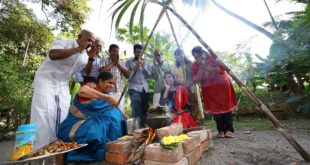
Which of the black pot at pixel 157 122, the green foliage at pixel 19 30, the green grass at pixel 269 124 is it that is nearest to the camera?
→ the black pot at pixel 157 122

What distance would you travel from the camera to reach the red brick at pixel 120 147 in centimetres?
249

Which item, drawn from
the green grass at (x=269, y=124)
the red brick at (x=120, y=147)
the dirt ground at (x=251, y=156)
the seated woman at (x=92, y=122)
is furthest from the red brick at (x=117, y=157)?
the green grass at (x=269, y=124)

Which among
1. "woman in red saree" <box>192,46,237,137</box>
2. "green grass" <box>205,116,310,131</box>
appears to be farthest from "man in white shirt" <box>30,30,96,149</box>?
"green grass" <box>205,116,310,131</box>

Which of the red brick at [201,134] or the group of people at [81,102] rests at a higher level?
the group of people at [81,102]

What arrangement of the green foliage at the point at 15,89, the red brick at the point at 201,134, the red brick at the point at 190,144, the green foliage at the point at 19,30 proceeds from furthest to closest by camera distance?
the green foliage at the point at 19,30 < the green foliage at the point at 15,89 < the red brick at the point at 201,134 < the red brick at the point at 190,144

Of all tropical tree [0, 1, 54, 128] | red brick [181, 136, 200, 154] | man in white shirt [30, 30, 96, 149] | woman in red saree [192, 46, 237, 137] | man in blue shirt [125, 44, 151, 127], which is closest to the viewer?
red brick [181, 136, 200, 154]

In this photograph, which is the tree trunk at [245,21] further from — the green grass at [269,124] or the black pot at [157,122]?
the black pot at [157,122]

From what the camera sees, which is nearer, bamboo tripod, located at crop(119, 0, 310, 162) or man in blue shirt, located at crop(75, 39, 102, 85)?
bamboo tripod, located at crop(119, 0, 310, 162)

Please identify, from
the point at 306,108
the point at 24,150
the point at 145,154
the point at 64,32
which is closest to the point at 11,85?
the point at 64,32

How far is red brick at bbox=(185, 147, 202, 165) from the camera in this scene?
7.43 feet

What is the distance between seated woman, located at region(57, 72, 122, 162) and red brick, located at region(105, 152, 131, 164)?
0.51 ft

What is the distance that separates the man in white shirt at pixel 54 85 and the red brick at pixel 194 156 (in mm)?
1615

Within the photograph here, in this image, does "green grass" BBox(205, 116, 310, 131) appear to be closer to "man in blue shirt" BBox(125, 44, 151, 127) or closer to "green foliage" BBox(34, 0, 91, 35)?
"man in blue shirt" BBox(125, 44, 151, 127)

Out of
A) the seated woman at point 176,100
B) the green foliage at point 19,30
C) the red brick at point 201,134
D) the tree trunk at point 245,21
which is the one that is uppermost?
the green foliage at point 19,30
